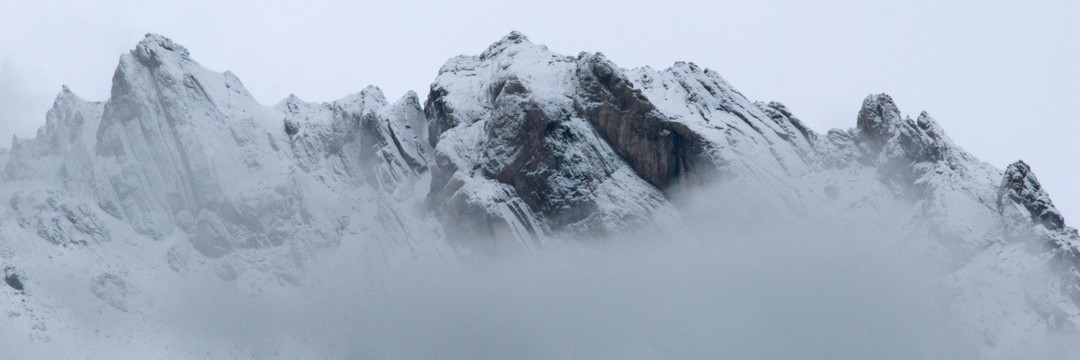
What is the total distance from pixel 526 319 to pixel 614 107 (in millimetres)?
26317

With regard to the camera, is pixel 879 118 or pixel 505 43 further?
pixel 505 43

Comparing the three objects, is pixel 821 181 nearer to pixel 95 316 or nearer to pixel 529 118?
pixel 529 118

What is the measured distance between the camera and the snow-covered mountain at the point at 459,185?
14225 centimetres

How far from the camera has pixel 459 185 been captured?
15425 centimetres

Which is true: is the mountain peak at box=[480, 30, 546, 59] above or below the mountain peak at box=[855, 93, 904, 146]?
above

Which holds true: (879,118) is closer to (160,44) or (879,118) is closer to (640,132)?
(640,132)

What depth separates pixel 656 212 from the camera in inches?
5950

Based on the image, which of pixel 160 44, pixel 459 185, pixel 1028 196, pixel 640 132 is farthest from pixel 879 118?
pixel 160 44

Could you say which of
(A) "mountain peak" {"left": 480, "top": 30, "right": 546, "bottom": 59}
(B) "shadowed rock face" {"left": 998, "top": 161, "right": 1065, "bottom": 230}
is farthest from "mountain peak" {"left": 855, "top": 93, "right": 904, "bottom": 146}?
(A) "mountain peak" {"left": 480, "top": 30, "right": 546, "bottom": 59}

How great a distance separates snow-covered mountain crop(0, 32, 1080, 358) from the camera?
142 metres

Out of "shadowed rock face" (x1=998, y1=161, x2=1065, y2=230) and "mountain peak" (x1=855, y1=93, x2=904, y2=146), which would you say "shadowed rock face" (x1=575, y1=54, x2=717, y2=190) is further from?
"shadowed rock face" (x1=998, y1=161, x2=1065, y2=230)

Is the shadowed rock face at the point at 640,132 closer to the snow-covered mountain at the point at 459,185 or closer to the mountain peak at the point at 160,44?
the snow-covered mountain at the point at 459,185

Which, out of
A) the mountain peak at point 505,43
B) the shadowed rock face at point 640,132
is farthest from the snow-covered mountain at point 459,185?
the mountain peak at point 505,43

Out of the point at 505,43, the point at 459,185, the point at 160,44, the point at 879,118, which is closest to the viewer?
the point at 459,185
